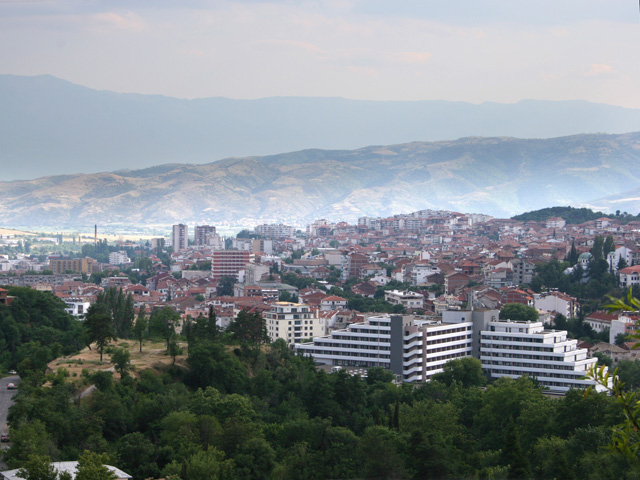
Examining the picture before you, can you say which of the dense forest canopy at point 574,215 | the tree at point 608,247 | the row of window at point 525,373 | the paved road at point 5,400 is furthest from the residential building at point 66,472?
the dense forest canopy at point 574,215

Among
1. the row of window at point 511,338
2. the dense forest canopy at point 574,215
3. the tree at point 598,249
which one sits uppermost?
the dense forest canopy at point 574,215

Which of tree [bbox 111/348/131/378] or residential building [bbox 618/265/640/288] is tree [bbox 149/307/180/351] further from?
residential building [bbox 618/265/640/288]

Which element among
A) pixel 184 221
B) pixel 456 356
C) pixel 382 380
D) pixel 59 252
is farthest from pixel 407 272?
pixel 184 221

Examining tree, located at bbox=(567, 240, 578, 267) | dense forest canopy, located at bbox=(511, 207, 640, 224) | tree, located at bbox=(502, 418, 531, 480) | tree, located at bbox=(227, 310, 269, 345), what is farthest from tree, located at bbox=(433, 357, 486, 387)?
dense forest canopy, located at bbox=(511, 207, 640, 224)

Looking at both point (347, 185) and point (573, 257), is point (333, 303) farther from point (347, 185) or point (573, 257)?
point (347, 185)

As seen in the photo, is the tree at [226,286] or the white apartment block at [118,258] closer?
the tree at [226,286]

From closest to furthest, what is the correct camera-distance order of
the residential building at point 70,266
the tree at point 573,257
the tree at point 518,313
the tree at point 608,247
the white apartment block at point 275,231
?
the tree at point 518,313, the tree at point 608,247, the tree at point 573,257, the residential building at point 70,266, the white apartment block at point 275,231

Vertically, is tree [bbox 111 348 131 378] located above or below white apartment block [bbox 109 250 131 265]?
below

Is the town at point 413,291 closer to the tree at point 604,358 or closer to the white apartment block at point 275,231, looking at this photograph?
the tree at point 604,358
